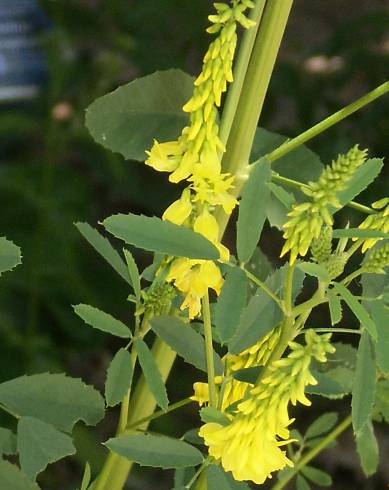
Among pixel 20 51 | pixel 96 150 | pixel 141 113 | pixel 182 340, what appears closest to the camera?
pixel 182 340

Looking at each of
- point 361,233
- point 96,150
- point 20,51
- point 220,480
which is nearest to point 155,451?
point 220,480

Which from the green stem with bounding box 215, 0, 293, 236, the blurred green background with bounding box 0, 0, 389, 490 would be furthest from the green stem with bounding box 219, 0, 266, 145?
the blurred green background with bounding box 0, 0, 389, 490

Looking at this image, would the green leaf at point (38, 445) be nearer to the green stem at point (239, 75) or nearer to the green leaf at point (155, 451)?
the green leaf at point (155, 451)

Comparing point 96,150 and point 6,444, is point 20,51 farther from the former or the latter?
point 6,444

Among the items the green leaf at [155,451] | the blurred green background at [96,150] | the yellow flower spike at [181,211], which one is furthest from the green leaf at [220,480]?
the blurred green background at [96,150]

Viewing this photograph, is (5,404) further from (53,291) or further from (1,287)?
(53,291)

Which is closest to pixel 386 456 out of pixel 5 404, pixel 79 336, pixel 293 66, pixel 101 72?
pixel 79 336
